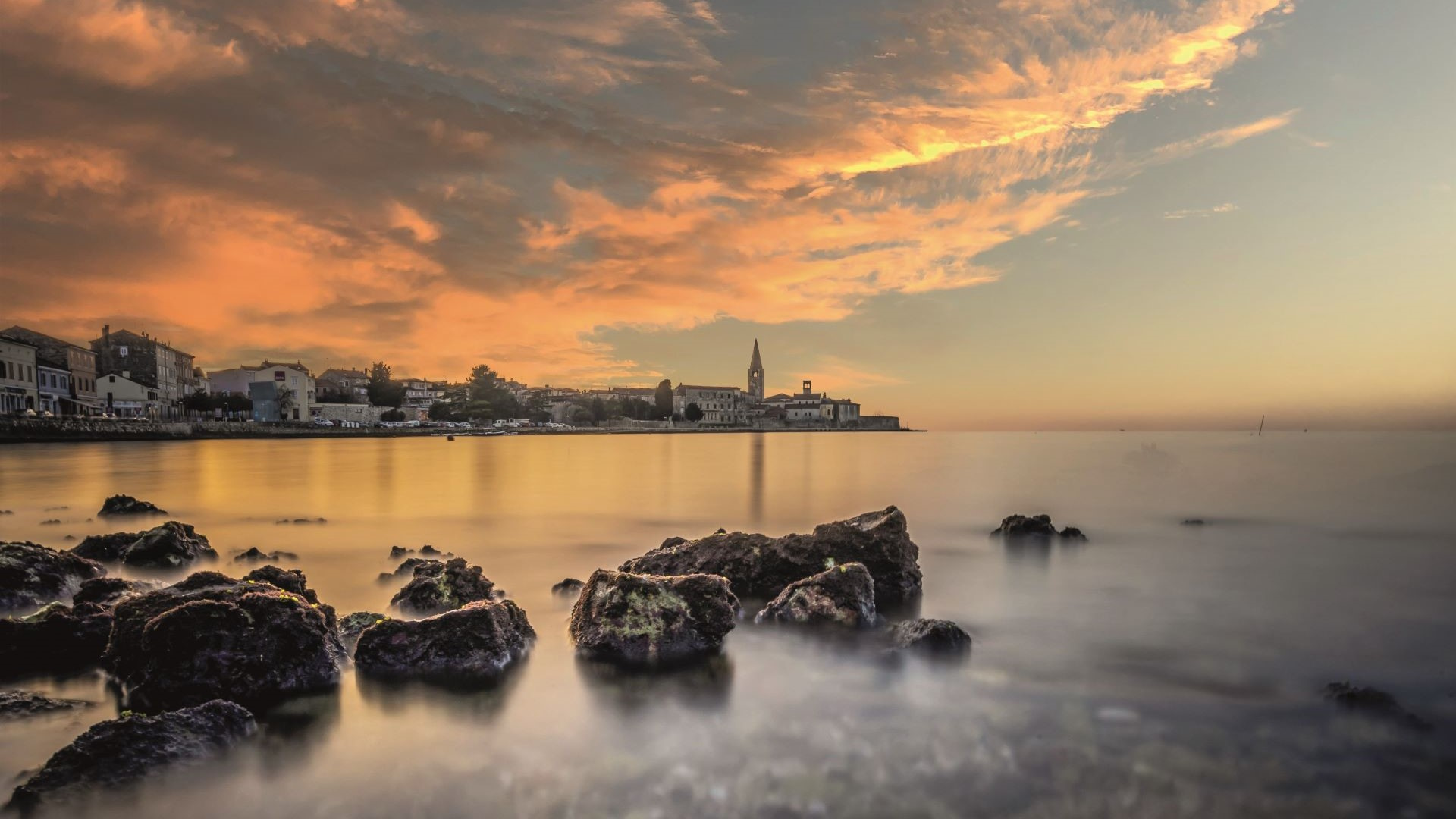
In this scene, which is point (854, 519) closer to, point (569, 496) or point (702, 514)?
point (702, 514)

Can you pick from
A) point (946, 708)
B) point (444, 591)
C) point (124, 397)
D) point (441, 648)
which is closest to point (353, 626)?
point (444, 591)

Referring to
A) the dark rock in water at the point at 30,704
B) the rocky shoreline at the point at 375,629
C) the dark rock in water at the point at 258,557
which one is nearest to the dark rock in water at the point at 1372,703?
the rocky shoreline at the point at 375,629

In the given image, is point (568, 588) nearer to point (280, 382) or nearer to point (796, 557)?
point (796, 557)

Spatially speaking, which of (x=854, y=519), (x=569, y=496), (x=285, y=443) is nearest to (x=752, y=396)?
(x=285, y=443)

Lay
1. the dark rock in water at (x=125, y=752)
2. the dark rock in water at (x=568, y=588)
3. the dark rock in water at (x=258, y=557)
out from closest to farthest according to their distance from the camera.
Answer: the dark rock in water at (x=125, y=752) → the dark rock in water at (x=568, y=588) → the dark rock in water at (x=258, y=557)

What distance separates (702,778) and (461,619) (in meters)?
3.02

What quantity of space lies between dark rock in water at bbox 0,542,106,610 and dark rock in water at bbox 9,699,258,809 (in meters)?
5.99

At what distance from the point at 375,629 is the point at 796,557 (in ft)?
16.8

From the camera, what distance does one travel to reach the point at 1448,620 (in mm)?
10547

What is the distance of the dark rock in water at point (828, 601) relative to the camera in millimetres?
8492

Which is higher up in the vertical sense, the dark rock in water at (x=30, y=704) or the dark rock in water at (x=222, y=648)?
the dark rock in water at (x=222, y=648)

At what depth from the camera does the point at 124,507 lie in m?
19.5

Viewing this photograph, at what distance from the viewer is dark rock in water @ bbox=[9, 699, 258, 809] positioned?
14.9ft

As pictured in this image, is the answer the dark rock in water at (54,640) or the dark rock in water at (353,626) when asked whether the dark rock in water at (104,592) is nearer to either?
the dark rock in water at (54,640)
